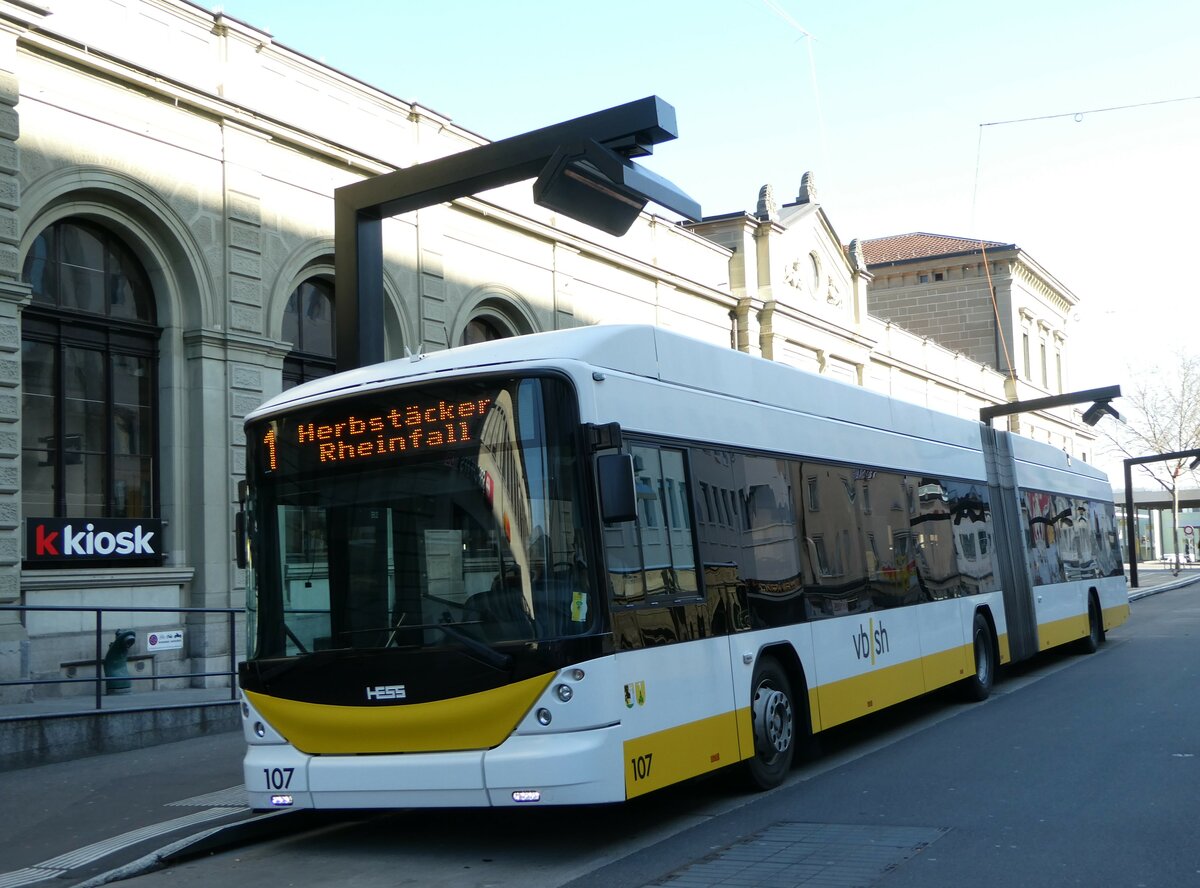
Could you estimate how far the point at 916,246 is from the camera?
2569 inches

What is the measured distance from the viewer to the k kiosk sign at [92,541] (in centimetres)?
1576

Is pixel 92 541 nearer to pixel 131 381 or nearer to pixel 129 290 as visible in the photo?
pixel 131 381

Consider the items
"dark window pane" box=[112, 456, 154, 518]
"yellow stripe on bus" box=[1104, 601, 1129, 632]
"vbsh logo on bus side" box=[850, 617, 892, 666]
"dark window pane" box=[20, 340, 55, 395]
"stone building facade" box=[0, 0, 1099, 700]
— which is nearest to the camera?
"vbsh logo on bus side" box=[850, 617, 892, 666]

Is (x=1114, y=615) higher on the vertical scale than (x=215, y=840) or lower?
higher

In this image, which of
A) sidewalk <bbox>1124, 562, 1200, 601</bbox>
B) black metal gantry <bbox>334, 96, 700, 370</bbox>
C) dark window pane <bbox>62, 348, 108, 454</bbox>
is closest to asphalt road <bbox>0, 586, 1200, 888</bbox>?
black metal gantry <bbox>334, 96, 700, 370</bbox>

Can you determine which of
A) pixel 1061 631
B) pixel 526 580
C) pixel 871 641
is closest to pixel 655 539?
pixel 526 580

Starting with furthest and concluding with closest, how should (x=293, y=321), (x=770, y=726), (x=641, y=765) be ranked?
(x=293, y=321) < (x=770, y=726) < (x=641, y=765)

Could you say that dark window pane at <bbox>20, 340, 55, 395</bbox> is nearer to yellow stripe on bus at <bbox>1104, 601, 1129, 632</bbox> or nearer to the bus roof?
the bus roof

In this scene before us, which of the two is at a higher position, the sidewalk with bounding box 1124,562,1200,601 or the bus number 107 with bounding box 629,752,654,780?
the sidewalk with bounding box 1124,562,1200,601

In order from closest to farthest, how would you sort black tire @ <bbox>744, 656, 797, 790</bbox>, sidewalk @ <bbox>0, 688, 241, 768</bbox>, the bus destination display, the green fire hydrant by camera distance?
1. the bus destination display
2. black tire @ <bbox>744, 656, 797, 790</bbox>
3. sidewalk @ <bbox>0, 688, 241, 768</bbox>
4. the green fire hydrant

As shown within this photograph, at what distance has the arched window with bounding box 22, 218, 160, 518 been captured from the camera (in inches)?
641

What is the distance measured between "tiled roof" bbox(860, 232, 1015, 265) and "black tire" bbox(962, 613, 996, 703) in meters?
48.5

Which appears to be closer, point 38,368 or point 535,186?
point 535,186

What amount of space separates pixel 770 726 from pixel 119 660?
8579 millimetres
